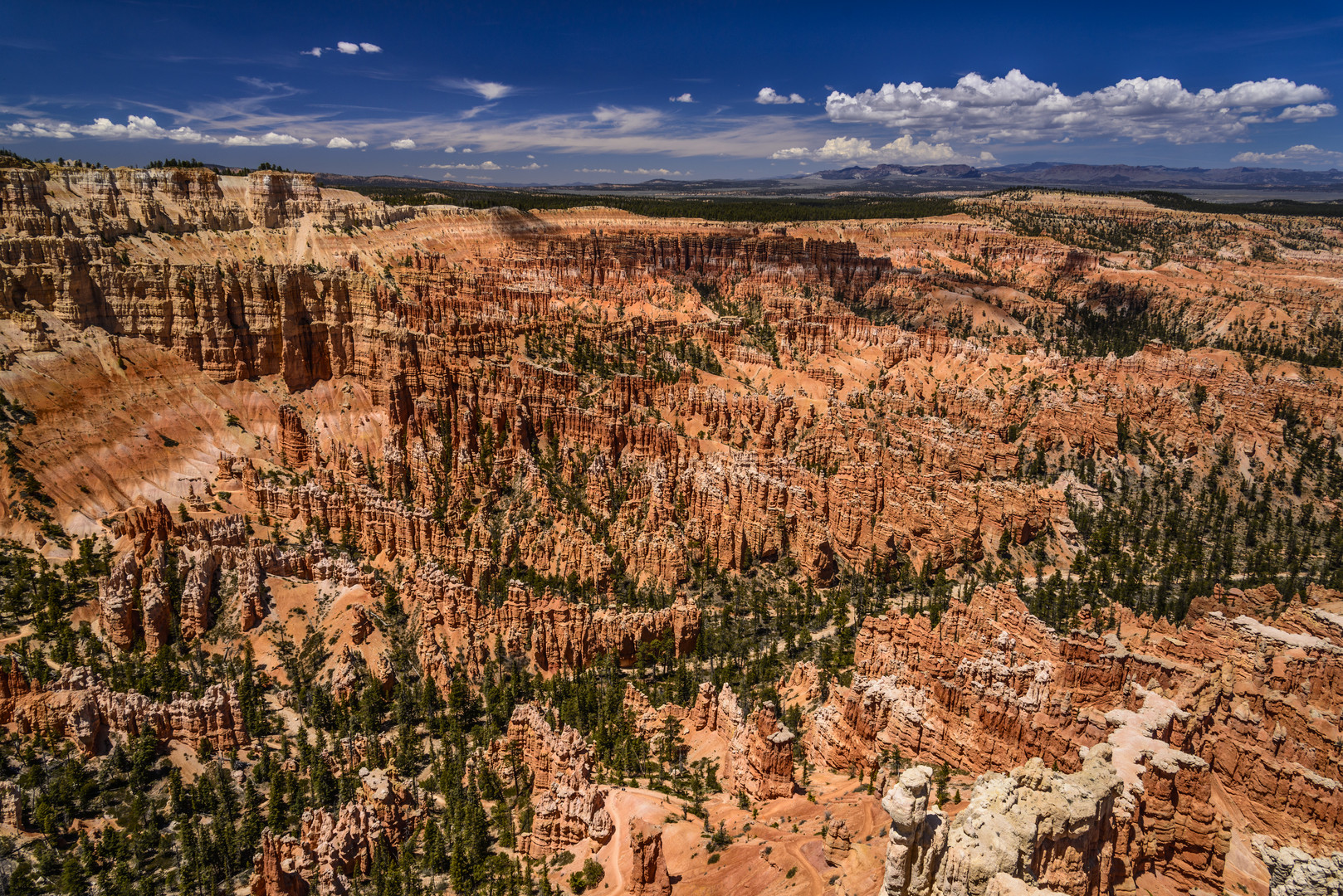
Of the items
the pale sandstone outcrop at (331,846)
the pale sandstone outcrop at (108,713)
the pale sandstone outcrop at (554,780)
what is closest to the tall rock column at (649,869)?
the pale sandstone outcrop at (554,780)

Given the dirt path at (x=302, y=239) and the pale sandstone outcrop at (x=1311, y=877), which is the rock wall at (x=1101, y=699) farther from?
the dirt path at (x=302, y=239)

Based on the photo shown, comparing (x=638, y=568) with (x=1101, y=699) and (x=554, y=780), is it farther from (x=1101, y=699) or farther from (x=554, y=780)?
(x=1101, y=699)

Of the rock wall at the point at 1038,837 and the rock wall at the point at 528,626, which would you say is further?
the rock wall at the point at 528,626

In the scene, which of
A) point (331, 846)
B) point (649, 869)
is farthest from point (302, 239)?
point (649, 869)

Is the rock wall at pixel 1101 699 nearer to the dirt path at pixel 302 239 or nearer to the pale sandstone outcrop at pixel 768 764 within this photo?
the pale sandstone outcrop at pixel 768 764

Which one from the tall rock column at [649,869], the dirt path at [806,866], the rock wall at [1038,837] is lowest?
the tall rock column at [649,869]

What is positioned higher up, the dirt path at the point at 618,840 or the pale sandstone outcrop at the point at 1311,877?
the pale sandstone outcrop at the point at 1311,877

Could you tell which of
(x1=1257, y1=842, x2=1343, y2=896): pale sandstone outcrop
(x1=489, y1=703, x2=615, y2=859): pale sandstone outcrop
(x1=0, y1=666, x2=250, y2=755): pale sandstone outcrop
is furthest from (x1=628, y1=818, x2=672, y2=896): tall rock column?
(x1=0, y1=666, x2=250, y2=755): pale sandstone outcrop

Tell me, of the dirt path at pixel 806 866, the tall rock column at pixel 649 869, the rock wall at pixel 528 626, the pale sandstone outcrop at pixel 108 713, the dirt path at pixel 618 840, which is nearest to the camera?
the dirt path at pixel 806 866

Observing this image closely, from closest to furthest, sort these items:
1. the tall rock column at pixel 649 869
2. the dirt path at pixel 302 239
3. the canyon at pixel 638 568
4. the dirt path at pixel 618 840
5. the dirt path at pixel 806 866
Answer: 1. the dirt path at pixel 806 866
2. the tall rock column at pixel 649 869
3. the dirt path at pixel 618 840
4. the canyon at pixel 638 568
5. the dirt path at pixel 302 239

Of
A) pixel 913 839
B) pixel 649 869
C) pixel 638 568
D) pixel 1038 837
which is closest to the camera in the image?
pixel 913 839

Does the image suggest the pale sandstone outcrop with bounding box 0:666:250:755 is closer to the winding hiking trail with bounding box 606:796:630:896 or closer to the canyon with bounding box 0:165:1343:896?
the canyon with bounding box 0:165:1343:896
